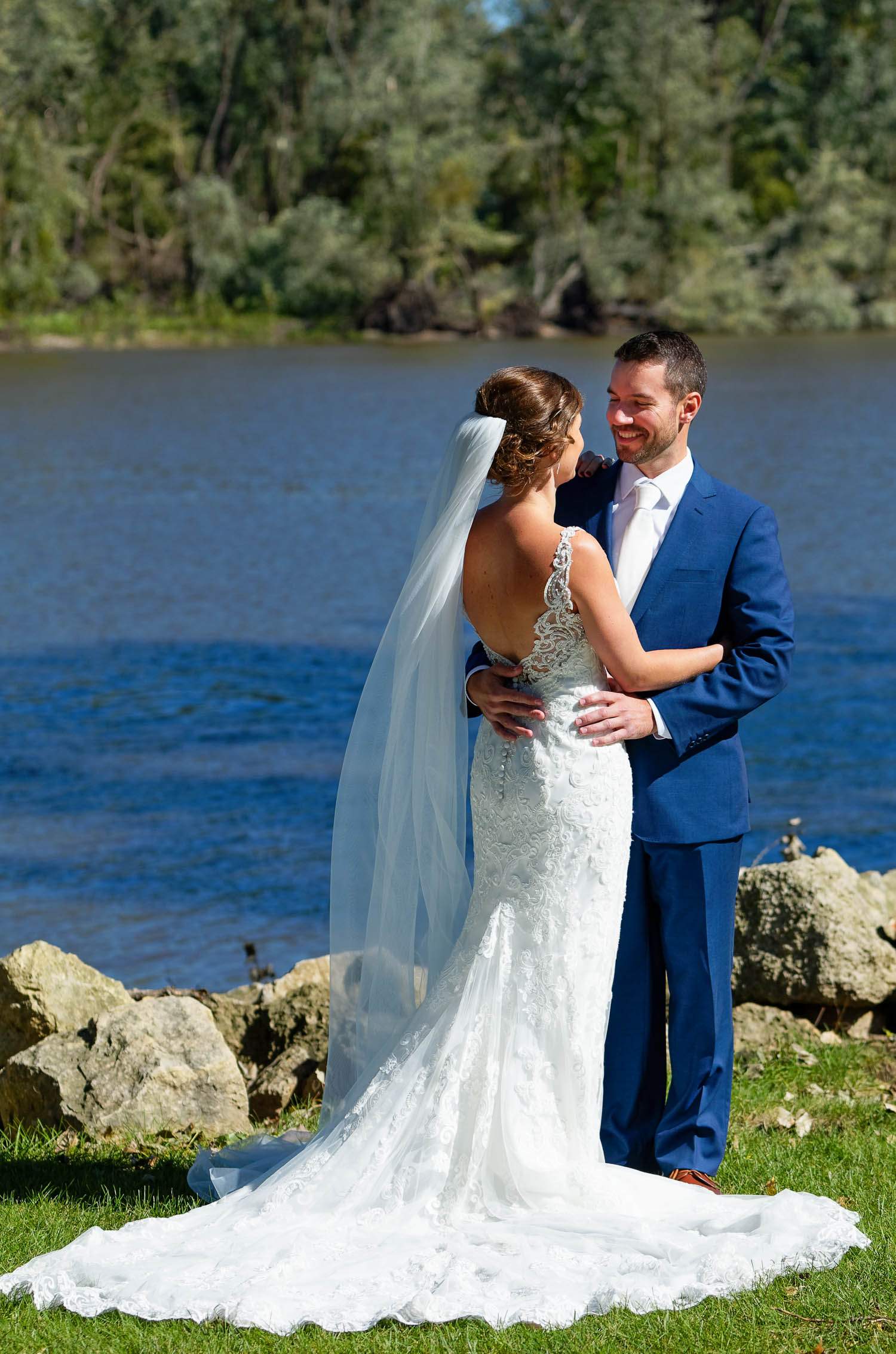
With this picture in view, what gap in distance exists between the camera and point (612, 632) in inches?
168

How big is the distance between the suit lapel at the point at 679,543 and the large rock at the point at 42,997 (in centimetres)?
259

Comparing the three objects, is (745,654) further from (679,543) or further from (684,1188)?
(684,1188)

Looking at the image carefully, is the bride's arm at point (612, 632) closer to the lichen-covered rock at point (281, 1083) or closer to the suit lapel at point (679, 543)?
the suit lapel at point (679, 543)

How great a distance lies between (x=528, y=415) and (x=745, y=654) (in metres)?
0.92

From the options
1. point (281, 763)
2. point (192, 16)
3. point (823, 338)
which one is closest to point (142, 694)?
point (281, 763)

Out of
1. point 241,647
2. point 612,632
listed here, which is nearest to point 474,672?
point 612,632

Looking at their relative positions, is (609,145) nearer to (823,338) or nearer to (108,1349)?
(823,338)

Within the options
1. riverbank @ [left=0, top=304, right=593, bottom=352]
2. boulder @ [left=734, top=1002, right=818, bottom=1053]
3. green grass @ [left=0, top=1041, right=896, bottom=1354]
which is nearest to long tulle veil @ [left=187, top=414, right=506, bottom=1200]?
green grass @ [left=0, top=1041, right=896, bottom=1354]

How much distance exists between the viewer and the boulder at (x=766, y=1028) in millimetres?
6223

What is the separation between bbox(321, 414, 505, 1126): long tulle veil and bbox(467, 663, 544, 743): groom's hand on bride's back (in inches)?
3.6

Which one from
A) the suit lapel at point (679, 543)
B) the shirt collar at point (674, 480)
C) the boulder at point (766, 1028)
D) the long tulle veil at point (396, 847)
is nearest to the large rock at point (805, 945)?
the boulder at point (766, 1028)

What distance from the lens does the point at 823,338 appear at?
5903 cm

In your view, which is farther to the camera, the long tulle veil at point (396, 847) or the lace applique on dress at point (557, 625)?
the long tulle veil at point (396, 847)

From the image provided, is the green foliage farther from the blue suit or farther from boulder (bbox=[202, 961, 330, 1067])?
the blue suit
